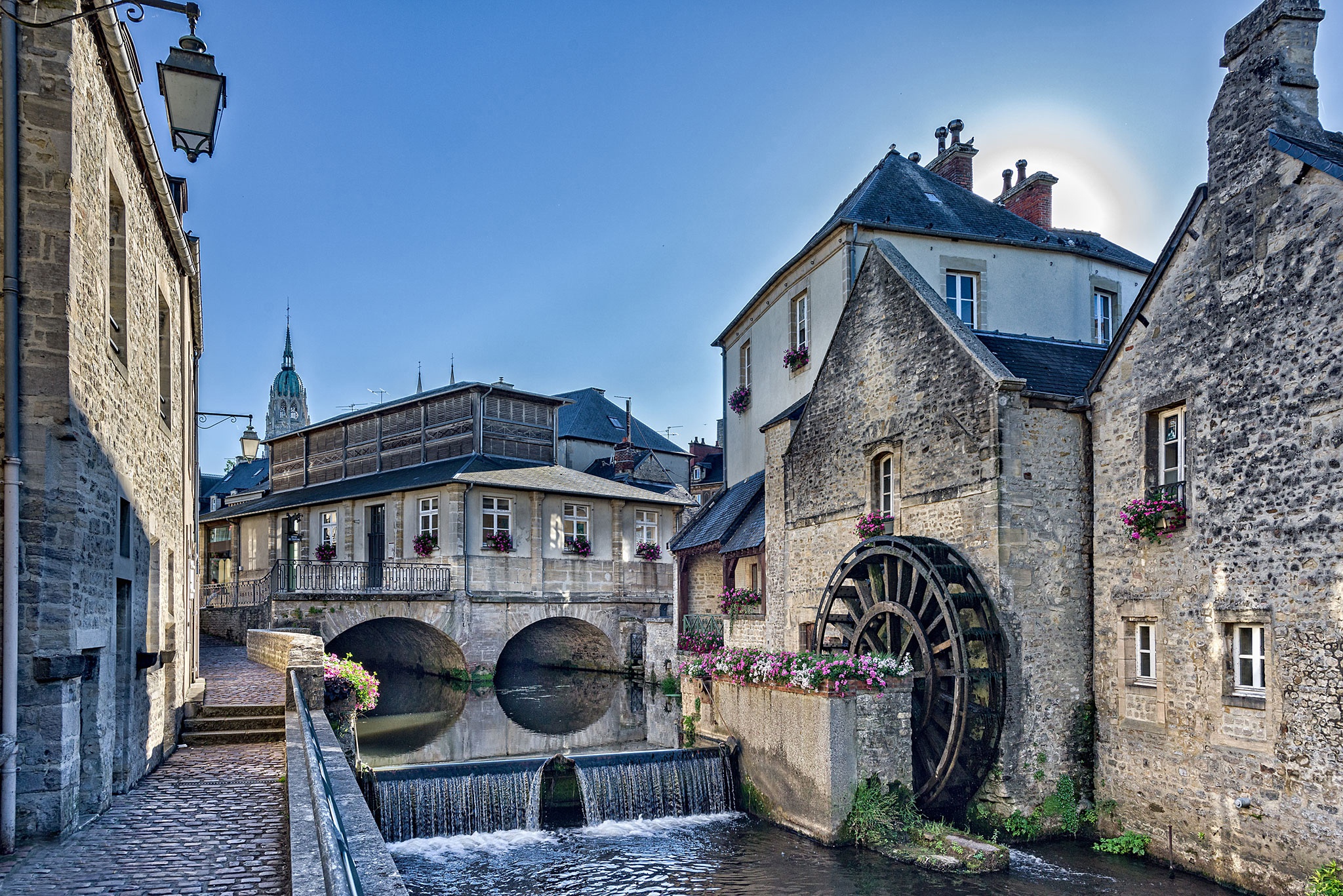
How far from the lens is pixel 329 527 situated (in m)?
28.1

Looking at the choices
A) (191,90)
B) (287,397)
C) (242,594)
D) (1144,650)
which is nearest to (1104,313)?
(1144,650)

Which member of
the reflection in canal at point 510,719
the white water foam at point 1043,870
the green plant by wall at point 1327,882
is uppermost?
the green plant by wall at point 1327,882

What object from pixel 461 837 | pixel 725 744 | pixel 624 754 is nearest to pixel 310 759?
pixel 461 837

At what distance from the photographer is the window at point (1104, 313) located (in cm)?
1667

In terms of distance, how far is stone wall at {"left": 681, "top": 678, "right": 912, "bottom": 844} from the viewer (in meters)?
10.1

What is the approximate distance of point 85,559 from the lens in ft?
20.7

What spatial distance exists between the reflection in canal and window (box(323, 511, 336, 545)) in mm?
4234

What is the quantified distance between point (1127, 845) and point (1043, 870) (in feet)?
3.50

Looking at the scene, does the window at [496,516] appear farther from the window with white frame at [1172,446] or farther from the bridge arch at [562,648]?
the window with white frame at [1172,446]

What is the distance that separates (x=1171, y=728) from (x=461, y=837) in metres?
7.29

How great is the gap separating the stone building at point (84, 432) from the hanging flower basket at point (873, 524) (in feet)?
Answer: 26.9

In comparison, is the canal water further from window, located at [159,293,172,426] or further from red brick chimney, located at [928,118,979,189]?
red brick chimney, located at [928,118,979,189]

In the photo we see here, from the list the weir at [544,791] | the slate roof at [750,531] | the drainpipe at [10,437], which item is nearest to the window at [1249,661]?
the weir at [544,791]

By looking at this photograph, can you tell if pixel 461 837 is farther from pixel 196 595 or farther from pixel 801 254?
pixel 801 254
